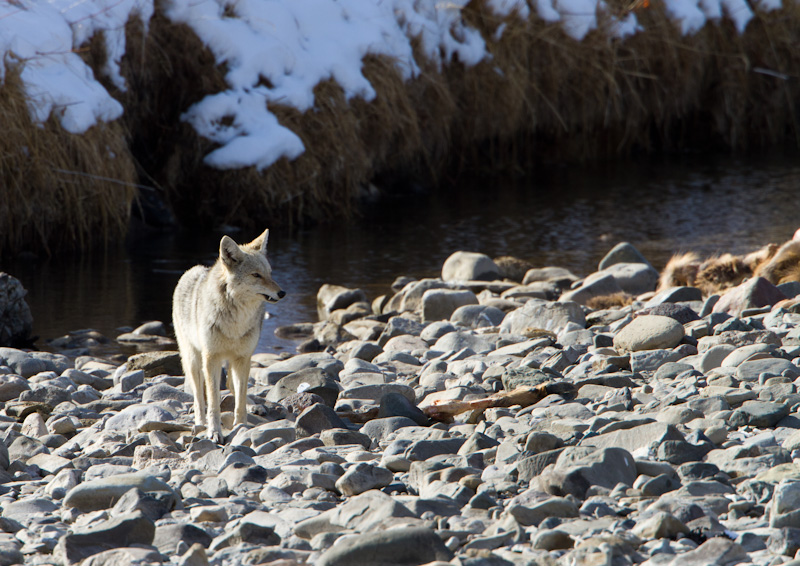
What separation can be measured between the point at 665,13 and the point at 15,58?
1369 cm

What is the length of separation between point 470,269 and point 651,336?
4829 mm

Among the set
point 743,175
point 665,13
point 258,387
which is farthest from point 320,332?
point 665,13

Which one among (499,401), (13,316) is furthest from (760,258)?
(13,316)

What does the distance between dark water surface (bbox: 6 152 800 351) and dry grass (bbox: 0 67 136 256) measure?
0.44 metres

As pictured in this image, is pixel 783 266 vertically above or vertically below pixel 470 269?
above

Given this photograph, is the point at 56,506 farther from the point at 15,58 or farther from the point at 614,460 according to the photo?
the point at 15,58

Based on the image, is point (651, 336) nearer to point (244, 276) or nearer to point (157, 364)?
point (244, 276)

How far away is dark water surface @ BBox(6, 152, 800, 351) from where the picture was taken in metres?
10.3

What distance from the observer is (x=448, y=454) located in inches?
165

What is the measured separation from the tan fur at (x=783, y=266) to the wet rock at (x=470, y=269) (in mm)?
3294

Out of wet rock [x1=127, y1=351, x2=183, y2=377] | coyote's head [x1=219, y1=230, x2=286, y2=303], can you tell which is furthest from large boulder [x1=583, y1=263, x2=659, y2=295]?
coyote's head [x1=219, y1=230, x2=286, y2=303]

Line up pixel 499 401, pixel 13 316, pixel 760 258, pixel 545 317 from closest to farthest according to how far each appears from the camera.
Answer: pixel 499 401 < pixel 545 317 < pixel 13 316 < pixel 760 258

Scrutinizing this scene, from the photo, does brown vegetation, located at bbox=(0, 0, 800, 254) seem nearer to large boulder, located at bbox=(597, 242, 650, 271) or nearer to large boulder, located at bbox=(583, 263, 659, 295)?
large boulder, located at bbox=(597, 242, 650, 271)

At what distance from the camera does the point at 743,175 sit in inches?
703
